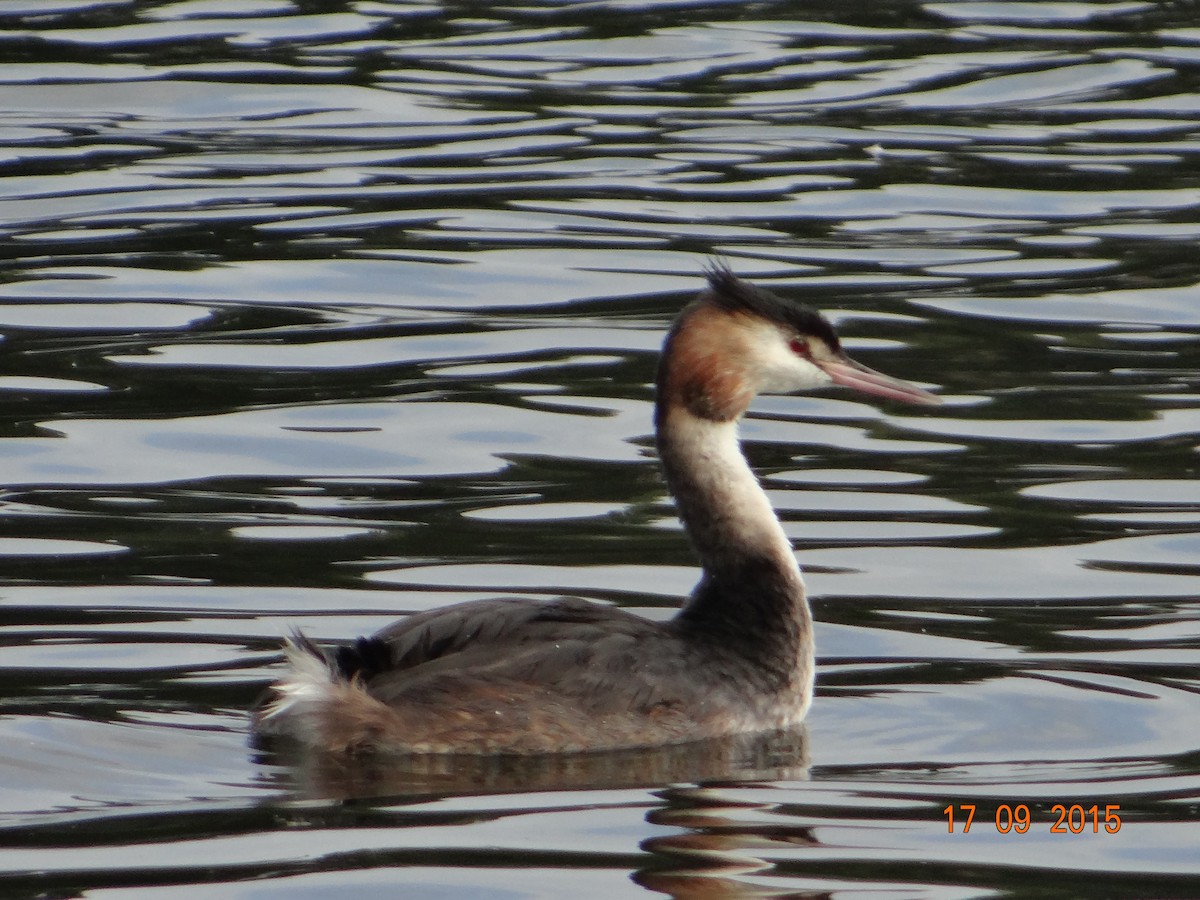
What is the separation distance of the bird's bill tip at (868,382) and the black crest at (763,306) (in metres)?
0.09

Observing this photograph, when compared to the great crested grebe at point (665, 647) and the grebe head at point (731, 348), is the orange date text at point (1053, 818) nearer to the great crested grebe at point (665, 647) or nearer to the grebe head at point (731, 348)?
the great crested grebe at point (665, 647)

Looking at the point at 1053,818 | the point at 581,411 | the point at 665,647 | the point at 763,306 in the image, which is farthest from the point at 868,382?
the point at 581,411

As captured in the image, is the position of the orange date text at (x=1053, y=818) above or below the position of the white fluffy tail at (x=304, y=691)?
below

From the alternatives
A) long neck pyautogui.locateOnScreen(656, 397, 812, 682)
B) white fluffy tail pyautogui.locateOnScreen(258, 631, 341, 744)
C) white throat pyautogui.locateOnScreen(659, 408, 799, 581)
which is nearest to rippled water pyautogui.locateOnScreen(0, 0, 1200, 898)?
white fluffy tail pyautogui.locateOnScreen(258, 631, 341, 744)

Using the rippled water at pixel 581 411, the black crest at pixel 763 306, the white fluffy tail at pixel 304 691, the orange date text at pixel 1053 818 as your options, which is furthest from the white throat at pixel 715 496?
the orange date text at pixel 1053 818

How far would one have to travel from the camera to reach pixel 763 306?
7289 millimetres

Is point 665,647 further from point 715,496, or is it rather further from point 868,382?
point 868,382

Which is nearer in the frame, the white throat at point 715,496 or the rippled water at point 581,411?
the rippled water at point 581,411

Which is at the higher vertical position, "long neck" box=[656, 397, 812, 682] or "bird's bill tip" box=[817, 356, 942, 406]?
"bird's bill tip" box=[817, 356, 942, 406]

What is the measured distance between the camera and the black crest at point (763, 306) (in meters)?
7.27

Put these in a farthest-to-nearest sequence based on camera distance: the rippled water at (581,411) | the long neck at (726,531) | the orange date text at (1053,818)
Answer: the long neck at (726,531) → the rippled water at (581,411) → the orange date text at (1053,818)

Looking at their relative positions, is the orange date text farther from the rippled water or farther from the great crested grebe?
the great crested grebe

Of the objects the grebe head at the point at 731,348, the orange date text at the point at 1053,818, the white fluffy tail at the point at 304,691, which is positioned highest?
the grebe head at the point at 731,348

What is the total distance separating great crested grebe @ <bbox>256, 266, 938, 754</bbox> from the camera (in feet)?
21.1
